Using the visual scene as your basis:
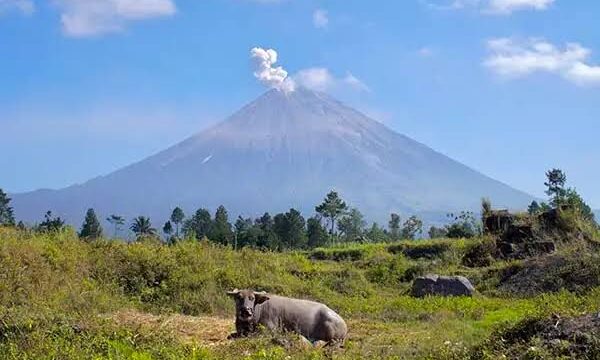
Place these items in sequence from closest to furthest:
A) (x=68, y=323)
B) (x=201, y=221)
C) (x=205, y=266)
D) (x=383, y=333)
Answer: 1. (x=68, y=323)
2. (x=383, y=333)
3. (x=205, y=266)
4. (x=201, y=221)

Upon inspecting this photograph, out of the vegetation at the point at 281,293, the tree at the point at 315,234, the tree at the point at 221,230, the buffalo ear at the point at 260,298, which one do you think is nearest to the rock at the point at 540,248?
the vegetation at the point at 281,293

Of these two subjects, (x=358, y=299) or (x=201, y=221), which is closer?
→ (x=358, y=299)

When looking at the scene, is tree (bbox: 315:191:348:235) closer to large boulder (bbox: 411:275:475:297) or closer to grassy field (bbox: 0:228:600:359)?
grassy field (bbox: 0:228:600:359)

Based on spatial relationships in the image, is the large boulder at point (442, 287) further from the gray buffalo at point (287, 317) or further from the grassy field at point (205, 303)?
the gray buffalo at point (287, 317)

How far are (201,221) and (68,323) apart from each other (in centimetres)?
4911

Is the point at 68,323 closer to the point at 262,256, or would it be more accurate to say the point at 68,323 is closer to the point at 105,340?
the point at 105,340

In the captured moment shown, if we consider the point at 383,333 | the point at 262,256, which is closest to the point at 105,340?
the point at 383,333

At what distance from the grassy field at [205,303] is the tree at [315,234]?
28762 mm

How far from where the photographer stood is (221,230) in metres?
49.8

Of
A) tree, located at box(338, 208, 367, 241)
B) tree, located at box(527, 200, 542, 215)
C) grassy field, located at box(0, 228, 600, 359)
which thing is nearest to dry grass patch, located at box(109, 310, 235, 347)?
grassy field, located at box(0, 228, 600, 359)

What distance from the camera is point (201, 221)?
58.4 meters

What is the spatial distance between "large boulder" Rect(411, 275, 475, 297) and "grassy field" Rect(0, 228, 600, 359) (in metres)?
0.51

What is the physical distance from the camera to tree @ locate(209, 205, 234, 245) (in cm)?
4478

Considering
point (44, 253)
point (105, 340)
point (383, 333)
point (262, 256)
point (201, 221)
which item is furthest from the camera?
point (201, 221)
